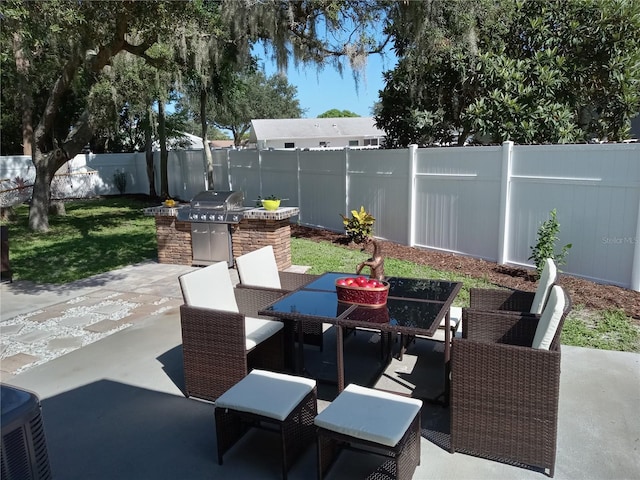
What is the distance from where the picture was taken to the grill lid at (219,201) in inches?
290

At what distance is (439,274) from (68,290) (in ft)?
16.8

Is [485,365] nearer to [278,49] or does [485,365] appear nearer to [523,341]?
[523,341]

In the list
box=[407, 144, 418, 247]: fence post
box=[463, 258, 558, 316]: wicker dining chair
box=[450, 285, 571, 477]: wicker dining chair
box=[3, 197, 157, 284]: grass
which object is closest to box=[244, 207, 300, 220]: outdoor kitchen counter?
box=[407, 144, 418, 247]: fence post

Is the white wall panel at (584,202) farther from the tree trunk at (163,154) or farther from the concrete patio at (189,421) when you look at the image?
the tree trunk at (163,154)

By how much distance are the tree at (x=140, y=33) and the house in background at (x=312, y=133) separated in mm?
17486

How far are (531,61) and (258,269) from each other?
21.6 feet

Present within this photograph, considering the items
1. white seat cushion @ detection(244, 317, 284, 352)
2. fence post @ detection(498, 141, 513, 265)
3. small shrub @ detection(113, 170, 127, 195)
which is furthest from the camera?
small shrub @ detection(113, 170, 127, 195)

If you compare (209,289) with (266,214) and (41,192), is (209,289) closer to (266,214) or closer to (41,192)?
(266,214)

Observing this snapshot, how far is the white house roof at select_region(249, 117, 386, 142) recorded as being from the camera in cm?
3158

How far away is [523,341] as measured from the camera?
342 cm

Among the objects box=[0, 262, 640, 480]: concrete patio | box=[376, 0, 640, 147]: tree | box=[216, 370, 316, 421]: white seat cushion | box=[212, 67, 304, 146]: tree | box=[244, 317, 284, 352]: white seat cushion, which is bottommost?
box=[0, 262, 640, 480]: concrete patio

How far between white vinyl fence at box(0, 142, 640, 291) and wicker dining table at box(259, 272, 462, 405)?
2.93m

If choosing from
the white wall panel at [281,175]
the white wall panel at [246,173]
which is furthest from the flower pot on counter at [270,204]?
the white wall panel at [246,173]

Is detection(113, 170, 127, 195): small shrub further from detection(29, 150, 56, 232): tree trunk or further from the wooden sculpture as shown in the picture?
the wooden sculpture
